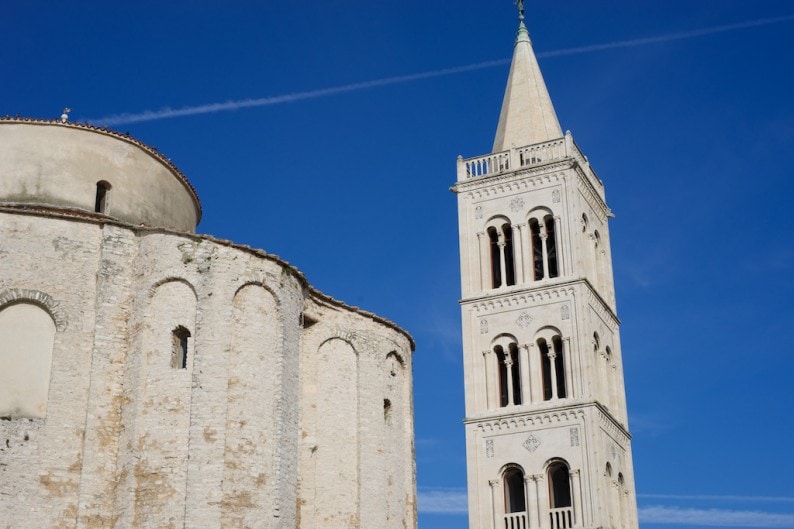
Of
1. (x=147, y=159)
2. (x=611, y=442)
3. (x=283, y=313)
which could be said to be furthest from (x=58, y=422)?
(x=611, y=442)

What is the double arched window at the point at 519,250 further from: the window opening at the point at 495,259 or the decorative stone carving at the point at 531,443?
the decorative stone carving at the point at 531,443

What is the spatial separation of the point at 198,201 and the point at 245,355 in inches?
294

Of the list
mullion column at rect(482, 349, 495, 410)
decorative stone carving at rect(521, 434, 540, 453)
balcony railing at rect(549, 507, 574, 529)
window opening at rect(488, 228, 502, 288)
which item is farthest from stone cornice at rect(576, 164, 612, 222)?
balcony railing at rect(549, 507, 574, 529)

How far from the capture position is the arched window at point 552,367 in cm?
4172

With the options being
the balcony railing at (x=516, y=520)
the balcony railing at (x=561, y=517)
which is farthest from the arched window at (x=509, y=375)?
the balcony railing at (x=561, y=517)

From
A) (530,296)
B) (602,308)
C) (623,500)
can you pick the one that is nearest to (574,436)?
(623,500)

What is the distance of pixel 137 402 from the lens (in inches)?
934

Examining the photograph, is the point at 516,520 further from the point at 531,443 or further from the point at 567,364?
A: the point at 567,364

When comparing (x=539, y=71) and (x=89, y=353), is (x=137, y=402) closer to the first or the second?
(x=89, y=353)

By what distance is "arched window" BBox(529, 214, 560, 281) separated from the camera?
43719mm

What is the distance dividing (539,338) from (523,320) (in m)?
0.87

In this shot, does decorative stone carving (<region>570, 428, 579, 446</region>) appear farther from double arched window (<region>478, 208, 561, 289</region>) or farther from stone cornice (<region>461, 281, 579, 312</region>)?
double arched window (<region>478, 208, 561, 289</region>)

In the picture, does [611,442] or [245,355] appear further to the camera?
[611,442]

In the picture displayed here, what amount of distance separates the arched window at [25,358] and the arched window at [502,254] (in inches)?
890
